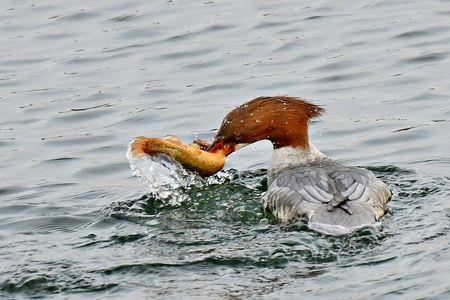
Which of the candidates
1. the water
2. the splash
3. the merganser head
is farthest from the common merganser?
the splash

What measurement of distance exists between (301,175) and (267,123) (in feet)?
2.49

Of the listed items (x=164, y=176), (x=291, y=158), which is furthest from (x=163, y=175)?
(x=291, y=158)

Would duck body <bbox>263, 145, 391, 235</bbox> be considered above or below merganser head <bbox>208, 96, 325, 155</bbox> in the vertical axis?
below

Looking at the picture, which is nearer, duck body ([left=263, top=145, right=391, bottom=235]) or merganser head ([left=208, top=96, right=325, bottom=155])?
duck body ([left=263, top=145, right=391, bottom=235])

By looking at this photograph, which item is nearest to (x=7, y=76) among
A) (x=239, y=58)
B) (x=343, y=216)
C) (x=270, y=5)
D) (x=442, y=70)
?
(x=239, y=58)

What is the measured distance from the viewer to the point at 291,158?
9680 mm

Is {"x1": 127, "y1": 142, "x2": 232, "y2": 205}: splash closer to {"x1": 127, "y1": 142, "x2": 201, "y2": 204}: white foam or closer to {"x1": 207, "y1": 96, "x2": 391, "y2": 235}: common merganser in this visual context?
{"x1": 127, "y1": 142, "x2": 201, "y2": 204}: white foam

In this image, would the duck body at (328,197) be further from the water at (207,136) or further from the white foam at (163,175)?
the white foam at (163,175)

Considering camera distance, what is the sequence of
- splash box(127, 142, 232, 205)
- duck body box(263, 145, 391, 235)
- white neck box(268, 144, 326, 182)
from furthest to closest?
white neck box(268, 144, 326, 182) → splash box(127, 142, 232, 205) → duck body box(263, 145, 391, 235)

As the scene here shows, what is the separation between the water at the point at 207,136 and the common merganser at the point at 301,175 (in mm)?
179

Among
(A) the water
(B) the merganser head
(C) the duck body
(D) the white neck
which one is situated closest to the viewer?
(A) the water

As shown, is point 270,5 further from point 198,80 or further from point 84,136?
point 84,136

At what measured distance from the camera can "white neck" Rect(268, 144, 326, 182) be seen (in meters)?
9.66

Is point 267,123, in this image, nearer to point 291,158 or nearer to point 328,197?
point 291,158
